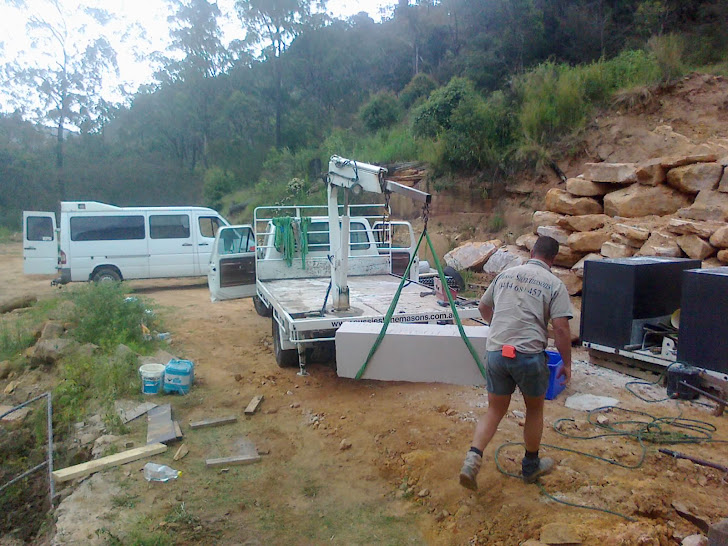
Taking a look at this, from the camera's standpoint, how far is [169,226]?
543 inches

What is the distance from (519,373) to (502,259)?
23.9 feet

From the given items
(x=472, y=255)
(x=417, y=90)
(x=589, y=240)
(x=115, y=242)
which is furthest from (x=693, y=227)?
(x=417, y=90)

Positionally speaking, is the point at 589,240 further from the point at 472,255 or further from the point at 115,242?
the point at 115,242

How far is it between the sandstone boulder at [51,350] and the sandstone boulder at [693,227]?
841cm

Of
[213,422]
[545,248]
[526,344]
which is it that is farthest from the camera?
[213,422]

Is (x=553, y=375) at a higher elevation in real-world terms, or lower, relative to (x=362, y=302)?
lower

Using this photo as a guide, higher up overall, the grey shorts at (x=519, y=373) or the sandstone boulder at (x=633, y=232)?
the sandstone boulder at (x=633, y=232)

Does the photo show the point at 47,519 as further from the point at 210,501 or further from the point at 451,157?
the point at 451,157

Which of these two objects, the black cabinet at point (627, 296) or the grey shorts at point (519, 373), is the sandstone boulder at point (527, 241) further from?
the grey shorts at point (519, 373)

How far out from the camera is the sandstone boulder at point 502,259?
34.1ft

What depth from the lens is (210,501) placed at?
13.0 feet

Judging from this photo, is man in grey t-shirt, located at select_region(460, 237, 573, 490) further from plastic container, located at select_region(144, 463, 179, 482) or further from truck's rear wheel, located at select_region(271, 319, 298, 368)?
truck's rear wheel, located at select_region(271, 319, 298, 368)

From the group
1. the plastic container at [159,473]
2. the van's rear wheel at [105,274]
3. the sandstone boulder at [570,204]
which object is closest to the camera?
the plastic container at [159,473]

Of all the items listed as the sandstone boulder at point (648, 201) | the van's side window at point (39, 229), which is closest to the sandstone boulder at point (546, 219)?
the sandstone boulder at point (648, 201)
